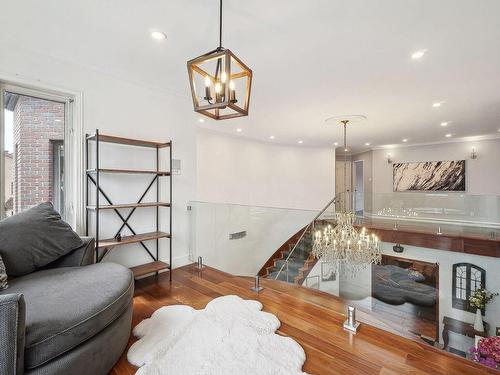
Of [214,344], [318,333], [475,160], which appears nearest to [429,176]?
[475,160]

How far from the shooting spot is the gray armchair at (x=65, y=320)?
1110mm

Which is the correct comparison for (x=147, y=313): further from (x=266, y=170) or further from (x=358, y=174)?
(x=358, y=174)

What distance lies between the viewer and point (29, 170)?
8.32ft

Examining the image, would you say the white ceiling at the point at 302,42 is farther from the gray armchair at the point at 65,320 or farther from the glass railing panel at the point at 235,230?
the gray armchair at the point at 65,320

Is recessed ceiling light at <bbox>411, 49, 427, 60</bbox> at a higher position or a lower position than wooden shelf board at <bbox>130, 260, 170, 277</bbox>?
higher

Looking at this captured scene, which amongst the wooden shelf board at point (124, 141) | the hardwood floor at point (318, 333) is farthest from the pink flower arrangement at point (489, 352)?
the wooden shelf board at point (124, 141)

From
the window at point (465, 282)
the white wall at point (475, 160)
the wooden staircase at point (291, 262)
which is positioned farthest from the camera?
the white wall at point (475, 160)

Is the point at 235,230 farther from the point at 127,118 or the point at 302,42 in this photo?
the point at 302,42

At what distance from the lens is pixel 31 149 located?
255cm

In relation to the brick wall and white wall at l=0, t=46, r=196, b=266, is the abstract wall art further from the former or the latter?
the brick wall

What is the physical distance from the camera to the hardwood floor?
160 centimetres

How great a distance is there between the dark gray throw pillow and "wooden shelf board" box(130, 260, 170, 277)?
82cm

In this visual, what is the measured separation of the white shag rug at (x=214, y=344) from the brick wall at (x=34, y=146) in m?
1.81

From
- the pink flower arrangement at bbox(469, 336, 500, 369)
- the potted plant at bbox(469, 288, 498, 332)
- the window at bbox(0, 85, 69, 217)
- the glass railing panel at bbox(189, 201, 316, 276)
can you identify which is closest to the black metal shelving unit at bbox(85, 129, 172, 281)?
the window at bbox(0, 85, 69, 217)
